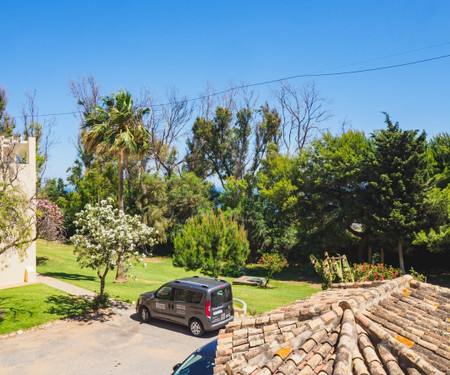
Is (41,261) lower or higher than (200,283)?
lower

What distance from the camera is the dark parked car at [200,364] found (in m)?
7.25

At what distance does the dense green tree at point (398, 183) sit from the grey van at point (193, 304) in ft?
47.7

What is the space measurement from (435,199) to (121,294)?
1896 centimetres

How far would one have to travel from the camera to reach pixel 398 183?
22609mm

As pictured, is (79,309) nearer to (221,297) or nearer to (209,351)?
Answer: (221,297)

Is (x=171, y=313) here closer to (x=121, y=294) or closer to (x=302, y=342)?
(x=121, y=294)

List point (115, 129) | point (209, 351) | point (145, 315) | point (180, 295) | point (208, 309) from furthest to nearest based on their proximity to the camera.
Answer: point (115, 129) → point (145, 315) → point (180, 295) → point (208, 309) → point (209, 351)

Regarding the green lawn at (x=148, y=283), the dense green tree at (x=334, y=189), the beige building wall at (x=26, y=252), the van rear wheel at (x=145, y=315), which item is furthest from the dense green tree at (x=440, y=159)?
the beige building wall at (x=26, y=252)

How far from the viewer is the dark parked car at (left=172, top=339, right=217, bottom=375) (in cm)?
725

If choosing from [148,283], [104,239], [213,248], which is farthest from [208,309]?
[213,248]

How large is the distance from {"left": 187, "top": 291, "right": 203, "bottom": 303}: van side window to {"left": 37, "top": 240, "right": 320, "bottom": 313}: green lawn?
314 centimetres

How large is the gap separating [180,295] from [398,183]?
54.5 ft

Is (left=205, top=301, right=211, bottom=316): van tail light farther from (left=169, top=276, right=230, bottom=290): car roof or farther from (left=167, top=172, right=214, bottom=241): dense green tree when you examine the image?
(left=167, top=172, right=214, bottom=241): dense green tree

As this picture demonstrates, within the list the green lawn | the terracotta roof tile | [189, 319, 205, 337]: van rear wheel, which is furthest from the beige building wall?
the terracotta roof tile
